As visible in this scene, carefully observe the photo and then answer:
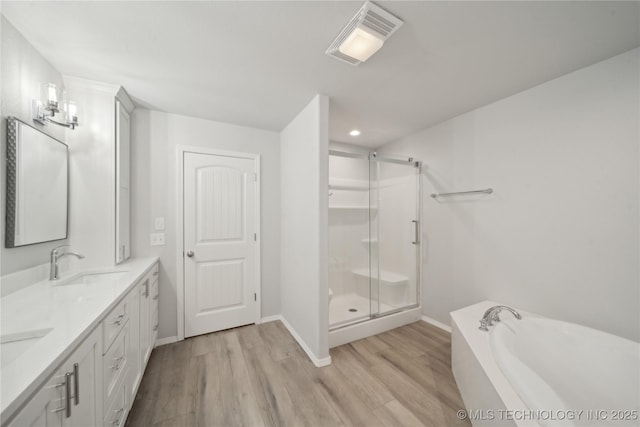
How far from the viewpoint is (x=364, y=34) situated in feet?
4.33

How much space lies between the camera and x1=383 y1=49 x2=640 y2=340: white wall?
1.53 metres

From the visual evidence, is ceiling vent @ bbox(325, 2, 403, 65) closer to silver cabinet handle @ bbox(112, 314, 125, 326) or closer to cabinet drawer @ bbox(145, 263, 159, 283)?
silver cabinet handle @ bbox(112, 314, 125, 326)

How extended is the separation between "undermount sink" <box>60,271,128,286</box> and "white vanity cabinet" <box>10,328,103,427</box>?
2.51 feet

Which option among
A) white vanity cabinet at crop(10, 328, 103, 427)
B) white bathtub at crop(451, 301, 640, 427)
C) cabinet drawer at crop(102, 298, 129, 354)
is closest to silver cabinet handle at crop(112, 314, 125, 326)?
cabinet drawer at crop(102, 298, 129, 354)

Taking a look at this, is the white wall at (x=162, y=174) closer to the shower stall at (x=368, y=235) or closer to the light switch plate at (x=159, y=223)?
the light switch plate at (x=159, y=223)

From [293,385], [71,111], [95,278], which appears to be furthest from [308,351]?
[71,111]

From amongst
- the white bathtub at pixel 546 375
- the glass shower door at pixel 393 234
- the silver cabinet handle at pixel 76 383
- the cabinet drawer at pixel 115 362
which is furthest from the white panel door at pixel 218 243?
the white bathtub at pixel 546 375

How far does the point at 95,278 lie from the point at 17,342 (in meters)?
0.93

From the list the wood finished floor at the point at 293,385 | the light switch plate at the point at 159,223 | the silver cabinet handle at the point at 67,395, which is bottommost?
the wood finished floor at the point at 293,385

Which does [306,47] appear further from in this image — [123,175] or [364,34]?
[123,175]

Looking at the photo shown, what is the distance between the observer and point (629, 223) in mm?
1508

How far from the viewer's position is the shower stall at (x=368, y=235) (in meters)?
2.59

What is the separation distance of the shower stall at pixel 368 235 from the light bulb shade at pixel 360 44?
1.07m

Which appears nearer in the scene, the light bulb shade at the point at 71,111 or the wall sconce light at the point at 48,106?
the wall sconce light at the point at 48,106
